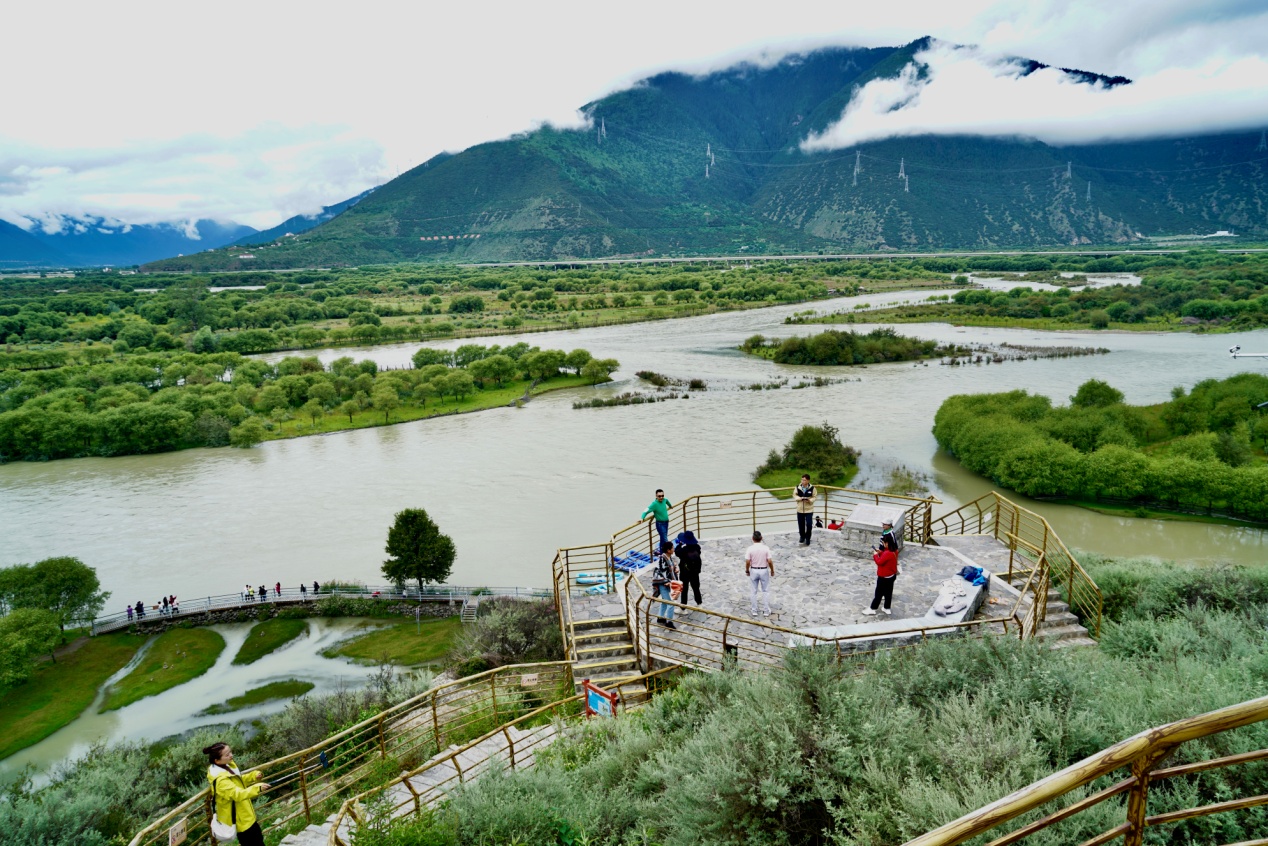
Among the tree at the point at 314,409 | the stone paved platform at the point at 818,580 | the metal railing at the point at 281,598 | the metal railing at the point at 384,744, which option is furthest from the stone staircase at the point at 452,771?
the tree at the point at 314,409

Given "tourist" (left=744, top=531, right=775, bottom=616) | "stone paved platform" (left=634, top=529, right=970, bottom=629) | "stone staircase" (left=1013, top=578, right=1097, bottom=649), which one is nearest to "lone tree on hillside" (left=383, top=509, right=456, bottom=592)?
"stone paved platform" (left=634, top=529, right=970, bottom=629)

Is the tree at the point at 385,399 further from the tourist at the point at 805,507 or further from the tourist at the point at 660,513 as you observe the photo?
the tourist at the point at 805,507

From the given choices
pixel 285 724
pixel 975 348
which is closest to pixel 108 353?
pixel 285 724

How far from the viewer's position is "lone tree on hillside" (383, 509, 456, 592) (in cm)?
2527

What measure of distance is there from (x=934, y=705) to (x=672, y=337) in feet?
248

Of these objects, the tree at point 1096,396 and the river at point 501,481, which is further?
the tree at point 1096,396

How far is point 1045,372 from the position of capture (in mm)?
54094

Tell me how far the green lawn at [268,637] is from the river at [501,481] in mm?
2781

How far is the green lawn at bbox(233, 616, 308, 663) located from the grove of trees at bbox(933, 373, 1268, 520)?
2839cm

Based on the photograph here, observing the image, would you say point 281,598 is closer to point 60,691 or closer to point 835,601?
point 60,691

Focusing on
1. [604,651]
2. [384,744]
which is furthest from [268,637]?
[384,744]

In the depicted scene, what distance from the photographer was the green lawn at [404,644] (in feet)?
→ 71.6

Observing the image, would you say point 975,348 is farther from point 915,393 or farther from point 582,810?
point 582,810

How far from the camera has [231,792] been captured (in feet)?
21.0
